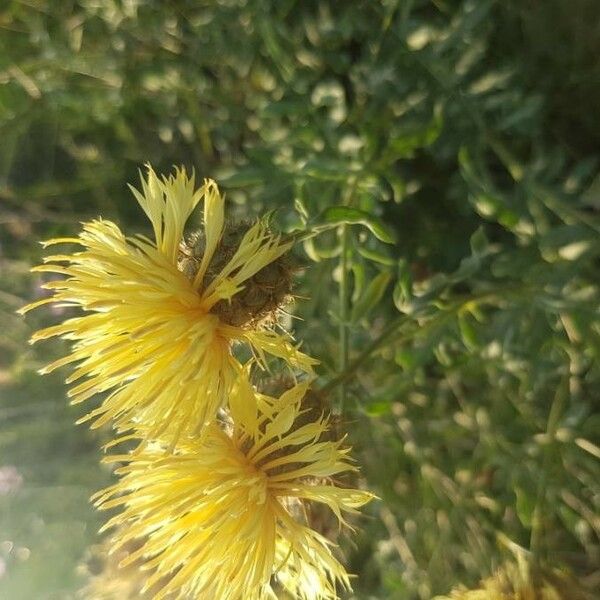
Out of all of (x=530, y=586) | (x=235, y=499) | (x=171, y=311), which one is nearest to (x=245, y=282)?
(x=171, y=311)

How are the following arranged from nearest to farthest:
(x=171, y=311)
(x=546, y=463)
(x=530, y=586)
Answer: (x=171, y=311) → (x=530, y=586) → (x=546, y=463)

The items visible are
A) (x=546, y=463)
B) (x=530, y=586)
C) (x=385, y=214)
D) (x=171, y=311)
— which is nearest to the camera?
(x=171, y=311)

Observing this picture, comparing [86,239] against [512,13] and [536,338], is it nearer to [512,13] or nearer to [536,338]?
[536,338]

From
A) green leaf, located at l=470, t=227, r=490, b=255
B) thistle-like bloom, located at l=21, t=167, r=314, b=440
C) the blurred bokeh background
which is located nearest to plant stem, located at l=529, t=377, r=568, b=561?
the blurred bokeh background

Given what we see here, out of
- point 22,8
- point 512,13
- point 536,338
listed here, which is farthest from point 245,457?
point 22,8

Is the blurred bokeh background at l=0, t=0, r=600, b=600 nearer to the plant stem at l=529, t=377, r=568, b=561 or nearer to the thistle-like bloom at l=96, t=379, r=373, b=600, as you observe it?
the plant stem at l=529, t=377, r=568, b=561

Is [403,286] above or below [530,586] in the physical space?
above

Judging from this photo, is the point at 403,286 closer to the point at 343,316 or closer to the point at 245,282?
the point at 343,316
